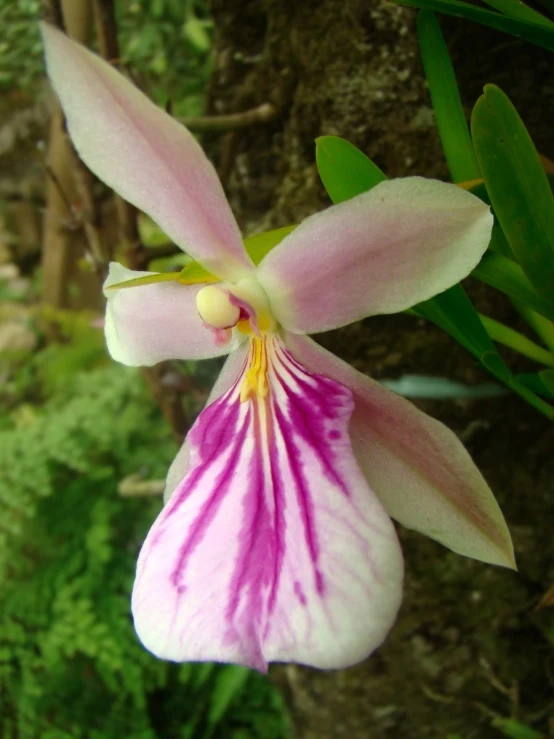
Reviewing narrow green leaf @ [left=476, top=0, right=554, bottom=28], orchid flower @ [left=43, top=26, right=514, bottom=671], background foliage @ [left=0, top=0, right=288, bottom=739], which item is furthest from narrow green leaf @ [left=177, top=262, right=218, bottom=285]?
background foliage @ [left=0, top=0, right=288, bottom=739]

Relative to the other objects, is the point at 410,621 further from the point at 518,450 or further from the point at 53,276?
the point at 53,276

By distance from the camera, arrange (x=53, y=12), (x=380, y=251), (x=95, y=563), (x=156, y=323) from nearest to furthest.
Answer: (x=380, y=251)
(x=156, y=323)
(x=53, y=12)
(x=95, y=563)

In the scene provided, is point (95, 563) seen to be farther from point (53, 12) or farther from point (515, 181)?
point (515, 181)

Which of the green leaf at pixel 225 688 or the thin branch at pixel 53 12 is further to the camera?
the green leaf at pixel 225 688

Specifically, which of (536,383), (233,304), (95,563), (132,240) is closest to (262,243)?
(233,304)

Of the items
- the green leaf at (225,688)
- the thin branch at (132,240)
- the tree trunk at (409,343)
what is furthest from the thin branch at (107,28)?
the green leaf at (225,688)

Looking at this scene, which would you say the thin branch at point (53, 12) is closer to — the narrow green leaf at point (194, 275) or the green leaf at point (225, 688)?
the narrow green leaf at point (194, 275)

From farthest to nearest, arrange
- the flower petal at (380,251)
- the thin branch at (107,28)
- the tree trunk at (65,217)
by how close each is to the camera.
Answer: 1. the tree trunk at (65,217)
2. the thin branch at (107,28)
3. the flower petal at (380,251)

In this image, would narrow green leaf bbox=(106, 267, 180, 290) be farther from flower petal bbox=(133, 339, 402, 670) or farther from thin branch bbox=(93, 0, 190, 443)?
thin branch bbox=(93, 0, 190, 443)
